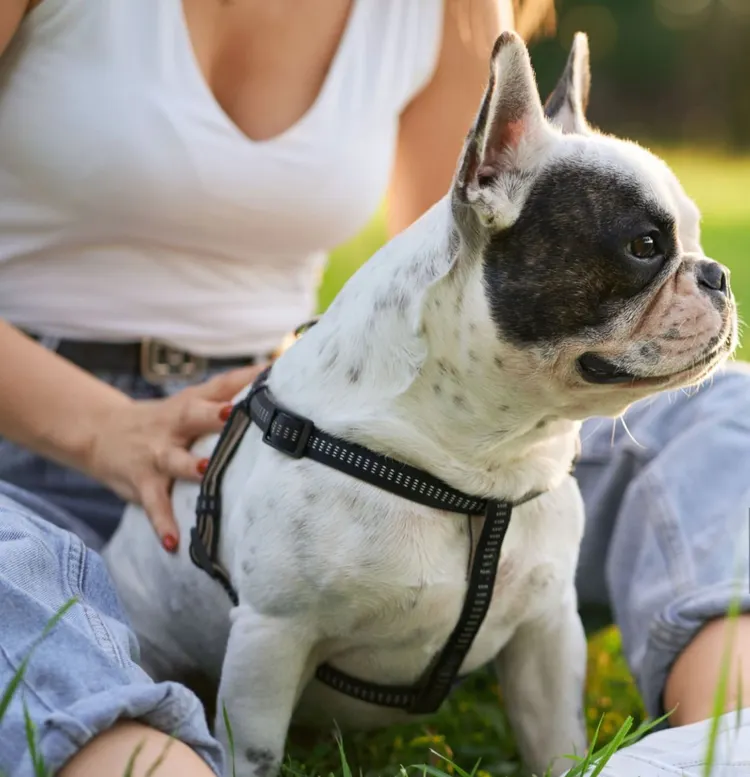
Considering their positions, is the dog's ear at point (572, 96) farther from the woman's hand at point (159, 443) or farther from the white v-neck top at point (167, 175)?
the woman's hand at point (159, 443)

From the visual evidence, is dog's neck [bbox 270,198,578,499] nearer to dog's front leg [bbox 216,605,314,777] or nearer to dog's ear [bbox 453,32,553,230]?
dog's ear [bbox 453,32,553,230]

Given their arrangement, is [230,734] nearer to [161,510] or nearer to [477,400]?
[161,510]

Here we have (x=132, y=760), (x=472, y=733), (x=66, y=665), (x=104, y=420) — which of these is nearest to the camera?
(x=132, y=760)

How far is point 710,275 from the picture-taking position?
1322 mm

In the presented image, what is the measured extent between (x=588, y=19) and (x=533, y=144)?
14.6 metres

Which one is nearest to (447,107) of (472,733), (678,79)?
(472,733)

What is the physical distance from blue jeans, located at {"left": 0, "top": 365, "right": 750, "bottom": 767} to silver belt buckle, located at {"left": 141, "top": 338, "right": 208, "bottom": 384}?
0.07 feet

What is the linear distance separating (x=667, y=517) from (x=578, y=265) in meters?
0.59

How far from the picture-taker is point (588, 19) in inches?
595

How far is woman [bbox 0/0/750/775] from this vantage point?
170 centimetres

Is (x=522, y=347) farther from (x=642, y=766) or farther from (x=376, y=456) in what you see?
(x=642, y=766)

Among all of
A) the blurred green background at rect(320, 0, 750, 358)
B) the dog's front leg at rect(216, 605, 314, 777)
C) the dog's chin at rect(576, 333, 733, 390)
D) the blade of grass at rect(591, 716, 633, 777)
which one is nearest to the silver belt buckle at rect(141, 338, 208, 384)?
the dog's front leg at rect(216, 605, 314, 777)

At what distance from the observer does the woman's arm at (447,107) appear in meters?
1.93

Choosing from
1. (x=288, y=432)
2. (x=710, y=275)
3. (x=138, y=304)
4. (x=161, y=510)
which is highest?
(x=710, y=275)
